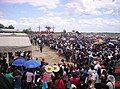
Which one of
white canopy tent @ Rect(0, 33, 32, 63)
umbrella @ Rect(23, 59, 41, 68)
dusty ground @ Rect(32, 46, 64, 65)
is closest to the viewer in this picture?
umbrella @ Rect(23, 59, 41, 68)

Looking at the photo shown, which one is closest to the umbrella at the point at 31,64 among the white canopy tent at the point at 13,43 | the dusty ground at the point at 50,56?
the white canopy tent at the point at 13,43

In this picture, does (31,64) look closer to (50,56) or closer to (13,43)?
(13,43)

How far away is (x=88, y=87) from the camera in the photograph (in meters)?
13.0

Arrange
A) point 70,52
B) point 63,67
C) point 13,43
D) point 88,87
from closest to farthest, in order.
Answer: point 88,87, point 63,67, point 13,43, point 70,52

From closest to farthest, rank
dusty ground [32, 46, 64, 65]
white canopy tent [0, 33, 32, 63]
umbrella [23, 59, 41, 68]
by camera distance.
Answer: umbrella [23, 59, 41, 68]
white canopy tent [0, 33, 32, 63]
dusty ground [32, 46, 64, 65]

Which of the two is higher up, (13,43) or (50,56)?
(13,43)

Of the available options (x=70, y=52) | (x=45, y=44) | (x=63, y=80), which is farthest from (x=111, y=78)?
(x=45, y=44)

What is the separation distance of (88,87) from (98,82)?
246 cm

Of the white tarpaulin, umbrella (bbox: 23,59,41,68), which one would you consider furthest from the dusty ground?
umbrella (bbox: 23,59,41,68)

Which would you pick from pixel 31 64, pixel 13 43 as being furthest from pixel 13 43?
pixel 31 64

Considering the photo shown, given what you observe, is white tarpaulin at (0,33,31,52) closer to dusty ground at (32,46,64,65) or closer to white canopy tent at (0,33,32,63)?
white canopy tent at (0,33,32,63)

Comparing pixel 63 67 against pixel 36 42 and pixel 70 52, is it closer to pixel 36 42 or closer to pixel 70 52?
pixel 70 52

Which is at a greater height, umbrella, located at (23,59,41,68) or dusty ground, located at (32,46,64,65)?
umbrella, located at (23,59,41,68)

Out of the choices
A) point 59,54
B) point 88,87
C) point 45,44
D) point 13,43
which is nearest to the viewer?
point 88,87
